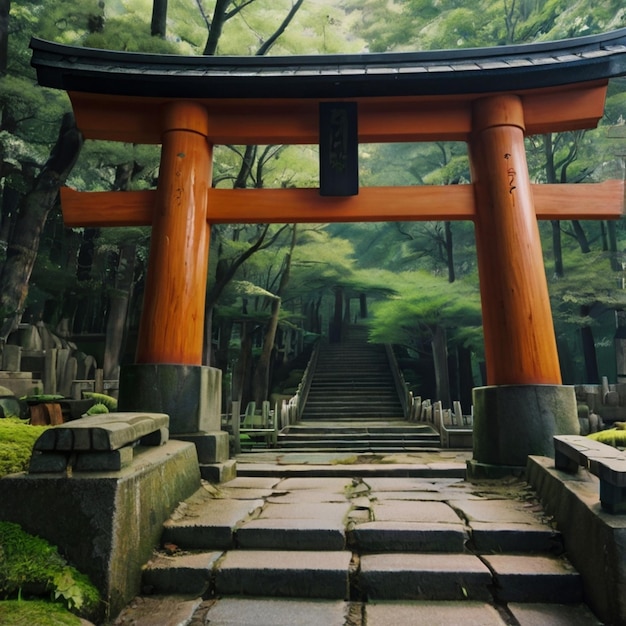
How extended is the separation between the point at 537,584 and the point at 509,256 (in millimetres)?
3491

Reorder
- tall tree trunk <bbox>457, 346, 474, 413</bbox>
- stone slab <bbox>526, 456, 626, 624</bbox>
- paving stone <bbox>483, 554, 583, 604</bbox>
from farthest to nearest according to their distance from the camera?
tall tree trunk <bbox>457, 346, 474, 413</bbox> → paving stone <bbox>483, 554, 583, 604</bbox> → stone slab <bbox>526, 456, 626, 624</bbox>

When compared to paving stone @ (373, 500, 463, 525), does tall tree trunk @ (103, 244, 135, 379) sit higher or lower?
higher

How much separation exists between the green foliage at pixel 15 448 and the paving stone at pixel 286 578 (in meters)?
1.50

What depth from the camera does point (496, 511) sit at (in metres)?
3.75

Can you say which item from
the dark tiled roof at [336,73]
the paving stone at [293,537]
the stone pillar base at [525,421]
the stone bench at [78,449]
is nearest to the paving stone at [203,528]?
the paving stone at [293,537]

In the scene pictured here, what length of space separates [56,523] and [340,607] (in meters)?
1.69

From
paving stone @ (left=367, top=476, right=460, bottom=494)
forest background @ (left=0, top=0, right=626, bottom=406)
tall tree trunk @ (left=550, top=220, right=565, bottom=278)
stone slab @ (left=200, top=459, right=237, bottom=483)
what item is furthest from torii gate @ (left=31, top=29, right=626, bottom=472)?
tall tree trunk @ (left=550, top=220, right=565, bottom=278)

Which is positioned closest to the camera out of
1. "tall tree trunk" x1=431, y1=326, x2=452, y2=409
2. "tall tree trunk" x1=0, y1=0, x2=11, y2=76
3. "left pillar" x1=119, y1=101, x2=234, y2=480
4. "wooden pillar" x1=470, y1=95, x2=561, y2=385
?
"left pillar" x1=119, y1=101, x2=234, y2=480

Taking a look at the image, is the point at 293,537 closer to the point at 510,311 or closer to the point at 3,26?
the point at 510,311

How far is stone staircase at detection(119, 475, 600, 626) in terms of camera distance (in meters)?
2.63

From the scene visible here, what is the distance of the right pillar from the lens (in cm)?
491

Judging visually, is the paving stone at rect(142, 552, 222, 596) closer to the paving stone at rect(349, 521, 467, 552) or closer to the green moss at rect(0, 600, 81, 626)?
the green moss at rect(0, 600, 81, 626)

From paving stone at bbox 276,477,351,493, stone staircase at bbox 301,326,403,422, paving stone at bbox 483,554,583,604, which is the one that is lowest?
paving stone at bbox 483,554,583,604

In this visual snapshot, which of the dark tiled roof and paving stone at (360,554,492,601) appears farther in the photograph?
the dark tiled roof
